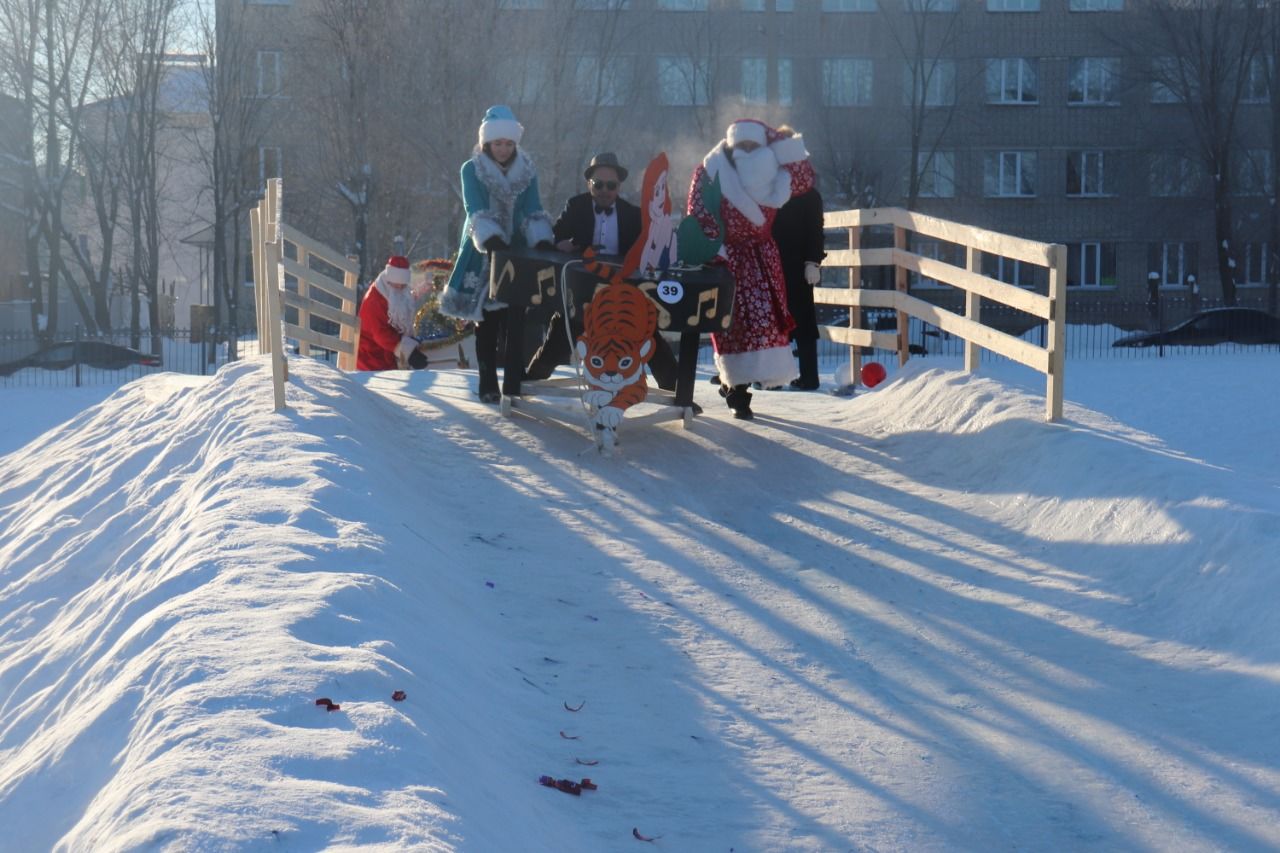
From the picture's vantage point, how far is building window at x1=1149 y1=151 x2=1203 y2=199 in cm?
4378

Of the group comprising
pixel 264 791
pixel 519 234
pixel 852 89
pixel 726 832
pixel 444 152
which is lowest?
pixel 726 832

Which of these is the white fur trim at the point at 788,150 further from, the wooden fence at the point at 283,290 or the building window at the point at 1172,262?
the building window at the point at 1172,262

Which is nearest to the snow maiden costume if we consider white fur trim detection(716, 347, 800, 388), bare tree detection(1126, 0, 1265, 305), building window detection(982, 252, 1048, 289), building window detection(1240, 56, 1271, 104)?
white fur trim detection(716, 347, 800, 388)

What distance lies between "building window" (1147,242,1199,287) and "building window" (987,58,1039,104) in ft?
19.0

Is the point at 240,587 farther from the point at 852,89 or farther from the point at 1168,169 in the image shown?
the point at 1168,169

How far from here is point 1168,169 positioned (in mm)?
44375

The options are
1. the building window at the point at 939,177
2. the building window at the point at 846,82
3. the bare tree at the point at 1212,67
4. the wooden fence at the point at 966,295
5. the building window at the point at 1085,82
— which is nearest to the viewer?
the wooden fence at the point at 966,295

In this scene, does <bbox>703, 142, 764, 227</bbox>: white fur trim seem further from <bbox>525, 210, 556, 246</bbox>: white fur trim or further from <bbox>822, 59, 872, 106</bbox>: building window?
<bbox>822, 59, 872, 106</bbox>: building window

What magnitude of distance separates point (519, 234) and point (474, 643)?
486 cm

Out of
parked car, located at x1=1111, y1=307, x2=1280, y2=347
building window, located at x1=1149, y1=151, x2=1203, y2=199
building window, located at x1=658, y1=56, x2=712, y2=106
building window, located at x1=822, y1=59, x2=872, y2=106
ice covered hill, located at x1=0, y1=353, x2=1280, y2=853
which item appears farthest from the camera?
building window, located at x1=1149, y1=151, x2=1203, y2=199

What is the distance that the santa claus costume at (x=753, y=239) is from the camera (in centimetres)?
1016

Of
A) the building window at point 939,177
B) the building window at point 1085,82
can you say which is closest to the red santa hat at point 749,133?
the building window at point 939,177

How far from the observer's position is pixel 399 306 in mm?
14227

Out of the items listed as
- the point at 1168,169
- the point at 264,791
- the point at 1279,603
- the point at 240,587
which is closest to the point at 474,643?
the point at 240,587
